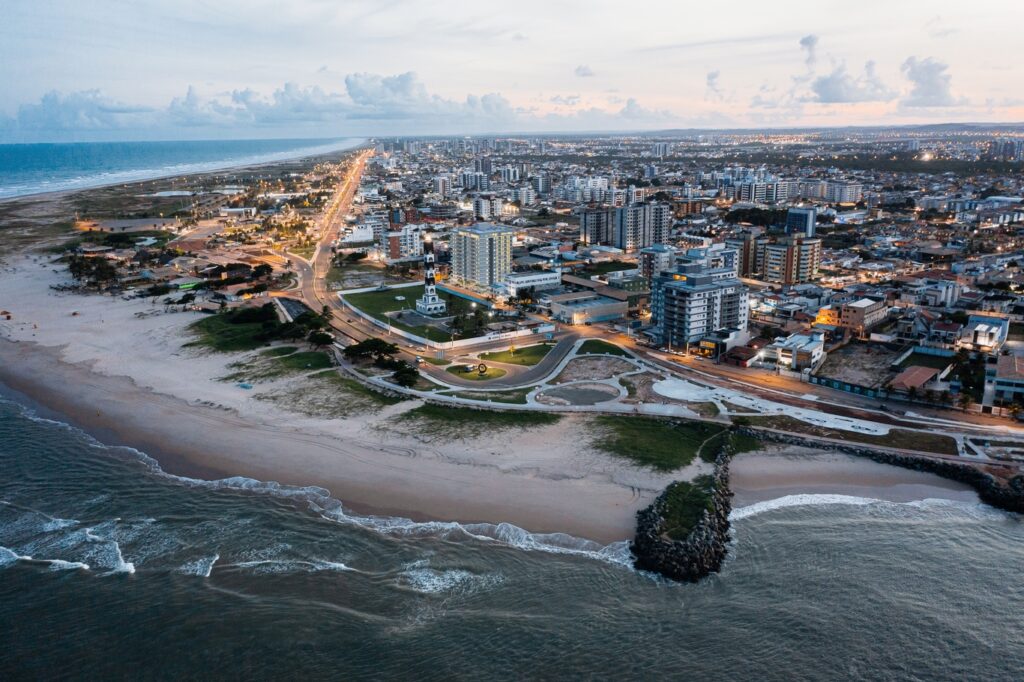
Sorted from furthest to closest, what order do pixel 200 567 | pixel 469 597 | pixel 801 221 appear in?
pixel 801 221, pixel 200 567, pixel 469 597

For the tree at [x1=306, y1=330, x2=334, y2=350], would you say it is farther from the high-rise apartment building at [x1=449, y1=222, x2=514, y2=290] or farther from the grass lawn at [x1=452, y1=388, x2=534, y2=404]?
the high-rise apartment building at [x1=449, y1=222, x2=514, y2=290]

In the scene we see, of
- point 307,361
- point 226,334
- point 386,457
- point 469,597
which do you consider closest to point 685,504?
point 469,597

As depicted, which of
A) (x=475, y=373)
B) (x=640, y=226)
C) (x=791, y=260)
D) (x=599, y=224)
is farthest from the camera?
(x=599, y=224)

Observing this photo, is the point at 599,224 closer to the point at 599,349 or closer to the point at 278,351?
the point at 599,349

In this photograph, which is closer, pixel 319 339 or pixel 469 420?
pixel 469 420

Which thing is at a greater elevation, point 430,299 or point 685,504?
point 430,299

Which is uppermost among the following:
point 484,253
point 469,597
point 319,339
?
point 484,253

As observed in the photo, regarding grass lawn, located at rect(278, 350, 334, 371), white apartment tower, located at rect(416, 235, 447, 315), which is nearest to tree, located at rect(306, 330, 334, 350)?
grass lawn, located at rect(278, 350, 334, 371)

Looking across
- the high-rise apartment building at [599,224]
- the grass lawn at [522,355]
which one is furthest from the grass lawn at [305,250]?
the grass lawn at [522,355]
